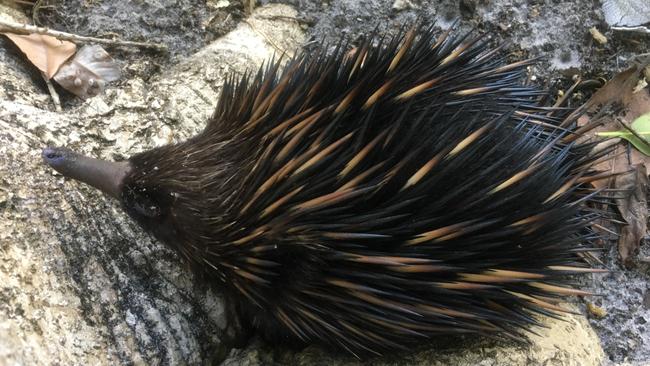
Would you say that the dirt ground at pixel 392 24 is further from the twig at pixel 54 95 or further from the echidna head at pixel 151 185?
the echidna head at pixel 151 185

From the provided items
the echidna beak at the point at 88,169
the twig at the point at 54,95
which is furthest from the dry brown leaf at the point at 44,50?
the echidna beak at the point at 88,169

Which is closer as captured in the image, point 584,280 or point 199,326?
point 199,326

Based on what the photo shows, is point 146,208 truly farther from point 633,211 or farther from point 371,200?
point 633,211

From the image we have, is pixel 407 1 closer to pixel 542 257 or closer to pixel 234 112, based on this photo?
pixel 234 112

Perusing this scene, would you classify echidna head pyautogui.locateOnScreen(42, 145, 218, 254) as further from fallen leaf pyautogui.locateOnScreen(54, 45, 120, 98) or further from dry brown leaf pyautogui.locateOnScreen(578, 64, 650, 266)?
dry brown leaf pyautogui.locateOnScreen(578, 64, 650, 266)

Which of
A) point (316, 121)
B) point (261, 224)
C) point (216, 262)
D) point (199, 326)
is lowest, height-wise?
point (199, 326)

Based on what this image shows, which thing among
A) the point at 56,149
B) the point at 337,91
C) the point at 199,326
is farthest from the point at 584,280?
the point at 56,149
